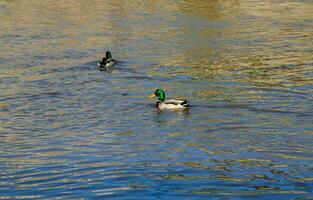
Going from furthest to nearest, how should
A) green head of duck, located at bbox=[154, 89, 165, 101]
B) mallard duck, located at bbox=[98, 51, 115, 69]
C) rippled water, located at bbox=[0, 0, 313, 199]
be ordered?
mallard duck, located at bbox=[98, 51, 115, 69] < green head of duck, located at bbox=[154, 89, 165, 101] < rippled water, located at bbox=[0, 0, 313, 199]

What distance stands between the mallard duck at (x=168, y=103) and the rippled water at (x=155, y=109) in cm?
22

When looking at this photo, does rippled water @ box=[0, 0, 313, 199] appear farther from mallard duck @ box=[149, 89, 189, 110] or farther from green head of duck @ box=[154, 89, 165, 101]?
green head of duck @ box=[154, 89, 165, 101]

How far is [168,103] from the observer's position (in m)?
24.0

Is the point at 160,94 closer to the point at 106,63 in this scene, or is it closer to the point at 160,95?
the point at 160,95

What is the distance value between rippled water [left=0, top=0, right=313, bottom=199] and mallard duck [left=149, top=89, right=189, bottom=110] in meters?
0.22

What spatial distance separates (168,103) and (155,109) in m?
0.55

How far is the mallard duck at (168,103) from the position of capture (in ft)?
76.9

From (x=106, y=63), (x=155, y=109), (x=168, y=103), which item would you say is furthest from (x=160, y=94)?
(x=106, y=63)

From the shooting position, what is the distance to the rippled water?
15855 millimetres

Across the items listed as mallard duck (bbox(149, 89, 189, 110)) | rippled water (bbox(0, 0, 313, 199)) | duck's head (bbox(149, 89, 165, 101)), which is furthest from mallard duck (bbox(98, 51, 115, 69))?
duck's head (bbox(149, 89, 165, 101))

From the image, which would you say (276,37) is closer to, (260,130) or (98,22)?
(98,22)

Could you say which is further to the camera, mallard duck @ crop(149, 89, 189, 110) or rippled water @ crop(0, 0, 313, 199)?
mallard duck @ crop(149, 89, 189, 110)

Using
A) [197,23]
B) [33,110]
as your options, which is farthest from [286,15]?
[33,110]

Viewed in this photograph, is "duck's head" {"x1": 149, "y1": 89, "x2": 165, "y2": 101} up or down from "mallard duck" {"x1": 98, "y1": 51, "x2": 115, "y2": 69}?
down
